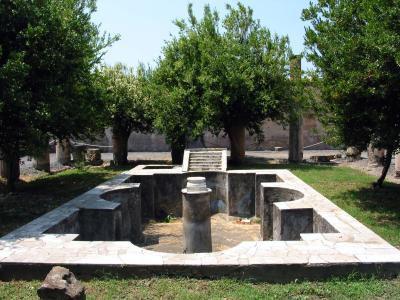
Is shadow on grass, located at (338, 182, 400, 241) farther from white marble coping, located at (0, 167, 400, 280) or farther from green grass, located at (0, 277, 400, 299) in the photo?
green grass, located at (0, 277, 400, 299)

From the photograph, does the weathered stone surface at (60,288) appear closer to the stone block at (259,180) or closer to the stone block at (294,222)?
the stone block at (294,222)

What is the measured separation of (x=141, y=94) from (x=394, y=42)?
39.3 ft

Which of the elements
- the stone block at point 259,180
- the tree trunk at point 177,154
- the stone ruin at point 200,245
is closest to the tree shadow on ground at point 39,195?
the stone ruin at point 200,245

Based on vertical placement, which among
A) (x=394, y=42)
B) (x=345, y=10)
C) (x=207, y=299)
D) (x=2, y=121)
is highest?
(x=345, y=10)

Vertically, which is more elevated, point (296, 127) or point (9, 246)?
point (296, 127)

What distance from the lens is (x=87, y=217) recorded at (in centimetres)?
801

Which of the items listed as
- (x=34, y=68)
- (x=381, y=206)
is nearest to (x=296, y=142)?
(x=381, y=206)

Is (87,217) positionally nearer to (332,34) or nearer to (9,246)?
(9,246)

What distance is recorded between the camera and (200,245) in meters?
8.27

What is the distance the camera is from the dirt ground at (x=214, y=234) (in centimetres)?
916

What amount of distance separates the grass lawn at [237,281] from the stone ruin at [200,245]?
0.15 metres

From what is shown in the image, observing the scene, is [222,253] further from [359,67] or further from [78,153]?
[78,153]

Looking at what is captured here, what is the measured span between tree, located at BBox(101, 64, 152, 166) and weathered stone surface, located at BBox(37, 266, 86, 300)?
13197 millimetres

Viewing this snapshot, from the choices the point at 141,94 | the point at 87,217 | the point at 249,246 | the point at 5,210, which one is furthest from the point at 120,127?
the point at 249,246
